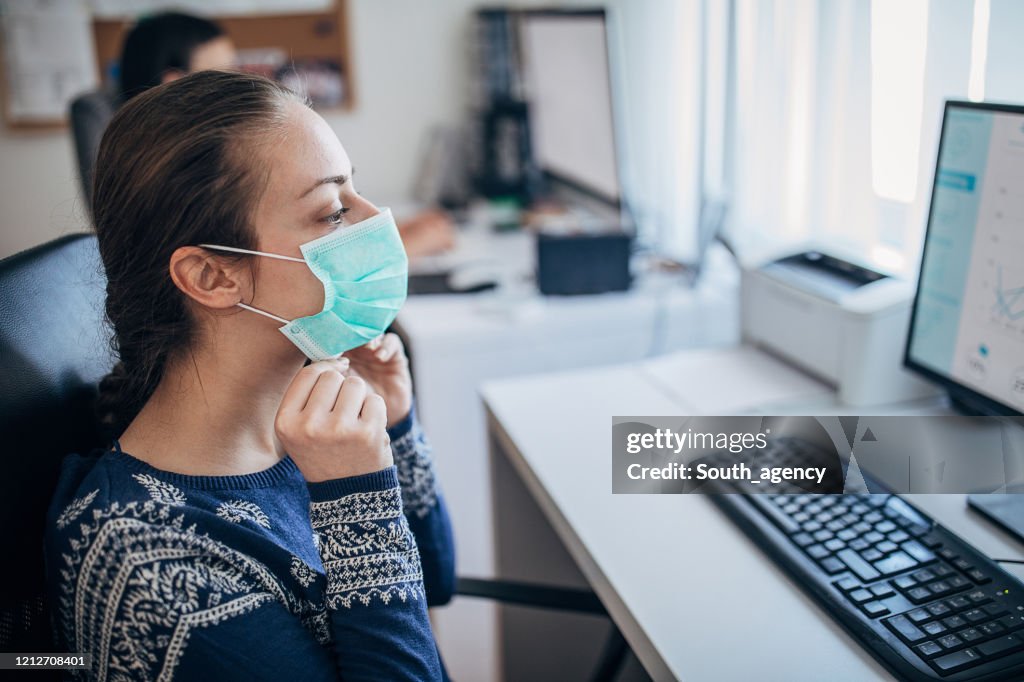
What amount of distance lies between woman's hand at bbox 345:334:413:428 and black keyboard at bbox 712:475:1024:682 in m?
0.41

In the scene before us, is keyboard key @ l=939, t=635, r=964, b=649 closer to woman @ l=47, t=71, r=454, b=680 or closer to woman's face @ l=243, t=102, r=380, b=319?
woman @ l=47, t=71, r=454, b=680

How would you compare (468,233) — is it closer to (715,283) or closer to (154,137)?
(715,283)

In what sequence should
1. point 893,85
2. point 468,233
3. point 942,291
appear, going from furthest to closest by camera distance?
point 468,233 → point 893,85 → point 942,291

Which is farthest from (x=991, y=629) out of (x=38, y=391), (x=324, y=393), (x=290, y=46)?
(x=290, y=46)

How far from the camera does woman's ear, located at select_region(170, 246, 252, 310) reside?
0.78m

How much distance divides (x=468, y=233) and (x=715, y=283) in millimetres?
782

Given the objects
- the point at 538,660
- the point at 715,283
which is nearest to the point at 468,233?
the point at 715,283

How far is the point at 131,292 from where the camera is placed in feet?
2.63

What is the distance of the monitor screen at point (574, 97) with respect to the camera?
1805 mm

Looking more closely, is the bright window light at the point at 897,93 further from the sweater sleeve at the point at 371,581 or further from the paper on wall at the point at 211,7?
the paper on wall at the point at 211,7

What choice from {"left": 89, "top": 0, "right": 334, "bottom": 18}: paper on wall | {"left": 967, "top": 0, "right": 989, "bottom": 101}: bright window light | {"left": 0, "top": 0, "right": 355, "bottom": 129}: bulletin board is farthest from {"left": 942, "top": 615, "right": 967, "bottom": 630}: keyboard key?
{"left": 89, "top": 0, "right": 334, "bottom": 18}: paper on wall

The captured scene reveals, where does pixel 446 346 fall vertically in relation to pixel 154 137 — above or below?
below

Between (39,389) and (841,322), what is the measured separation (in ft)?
3.25

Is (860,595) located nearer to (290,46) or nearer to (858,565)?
(858,565)
